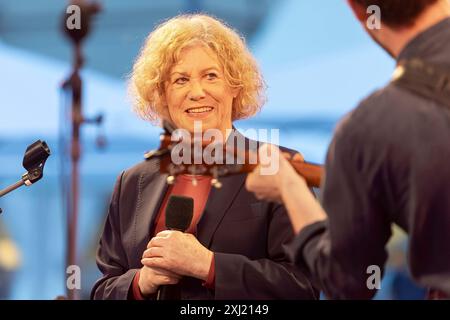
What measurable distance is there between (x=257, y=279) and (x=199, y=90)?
64cm

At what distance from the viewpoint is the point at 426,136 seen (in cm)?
163

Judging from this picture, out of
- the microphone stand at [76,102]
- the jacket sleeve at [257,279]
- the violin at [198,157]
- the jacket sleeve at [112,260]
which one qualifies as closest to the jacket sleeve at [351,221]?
the violin at [198,157]

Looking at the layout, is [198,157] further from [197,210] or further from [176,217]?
[197,210]

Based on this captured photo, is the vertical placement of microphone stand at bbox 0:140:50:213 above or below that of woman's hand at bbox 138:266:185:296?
above

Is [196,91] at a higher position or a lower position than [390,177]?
higher

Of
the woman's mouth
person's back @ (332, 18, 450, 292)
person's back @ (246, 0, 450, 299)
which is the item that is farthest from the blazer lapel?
person's back @ (332, 18, 450, 292)

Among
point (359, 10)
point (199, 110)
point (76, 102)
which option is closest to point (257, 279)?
point (199, 110)

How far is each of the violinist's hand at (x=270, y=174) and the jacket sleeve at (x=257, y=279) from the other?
418mm

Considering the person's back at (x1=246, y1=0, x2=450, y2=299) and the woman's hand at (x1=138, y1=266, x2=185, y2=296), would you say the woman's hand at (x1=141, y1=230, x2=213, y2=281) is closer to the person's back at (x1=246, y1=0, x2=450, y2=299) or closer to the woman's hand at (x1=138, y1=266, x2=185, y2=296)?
the woman's hand at (x1=138, y1=266, x2=185, y2=296)

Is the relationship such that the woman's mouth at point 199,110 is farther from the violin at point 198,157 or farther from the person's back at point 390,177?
the person's back at point 390,177

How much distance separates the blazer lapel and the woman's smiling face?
0.21m

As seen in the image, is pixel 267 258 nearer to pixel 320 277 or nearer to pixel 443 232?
pixel 320 277

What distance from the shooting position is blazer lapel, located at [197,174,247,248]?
2342 millimetres

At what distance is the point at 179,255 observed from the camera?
7.27 feet
